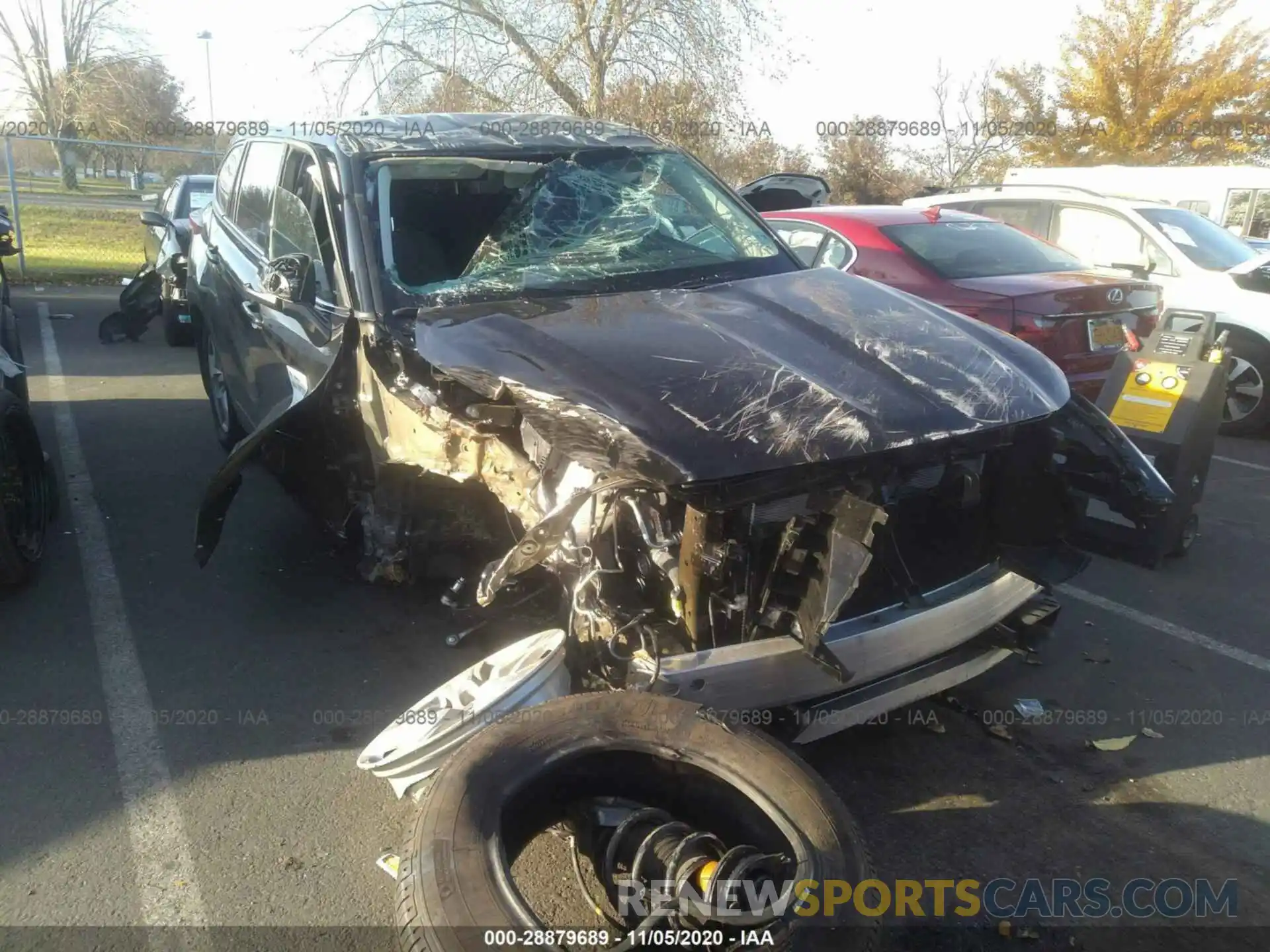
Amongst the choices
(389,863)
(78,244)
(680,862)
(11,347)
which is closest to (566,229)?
(389,863)

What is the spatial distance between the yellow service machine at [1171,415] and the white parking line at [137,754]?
434cm

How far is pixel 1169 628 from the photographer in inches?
175

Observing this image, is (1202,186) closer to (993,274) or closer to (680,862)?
(993,274)

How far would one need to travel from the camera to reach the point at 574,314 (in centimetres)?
348

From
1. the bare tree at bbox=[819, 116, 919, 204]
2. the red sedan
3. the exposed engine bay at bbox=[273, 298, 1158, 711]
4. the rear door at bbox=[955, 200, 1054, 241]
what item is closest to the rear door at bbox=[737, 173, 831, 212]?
the red sedan

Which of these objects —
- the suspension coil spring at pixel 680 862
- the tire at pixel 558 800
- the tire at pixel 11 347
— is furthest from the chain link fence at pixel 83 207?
the suspension coil spring at pixel 680 862

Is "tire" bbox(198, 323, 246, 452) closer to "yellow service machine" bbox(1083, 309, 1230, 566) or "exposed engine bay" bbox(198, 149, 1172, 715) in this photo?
"exposed engine bay" bbox(198, 149, 1172, 715)

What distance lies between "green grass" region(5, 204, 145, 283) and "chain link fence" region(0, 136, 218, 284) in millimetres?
15

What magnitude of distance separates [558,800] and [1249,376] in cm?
728

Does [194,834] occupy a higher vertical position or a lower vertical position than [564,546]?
lower

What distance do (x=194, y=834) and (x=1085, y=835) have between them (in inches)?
108

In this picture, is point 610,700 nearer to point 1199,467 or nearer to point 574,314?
Answer: point 574,314

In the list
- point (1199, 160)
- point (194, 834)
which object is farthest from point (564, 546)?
point (1199, 160)

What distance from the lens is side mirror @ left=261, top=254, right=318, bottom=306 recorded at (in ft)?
12.9
